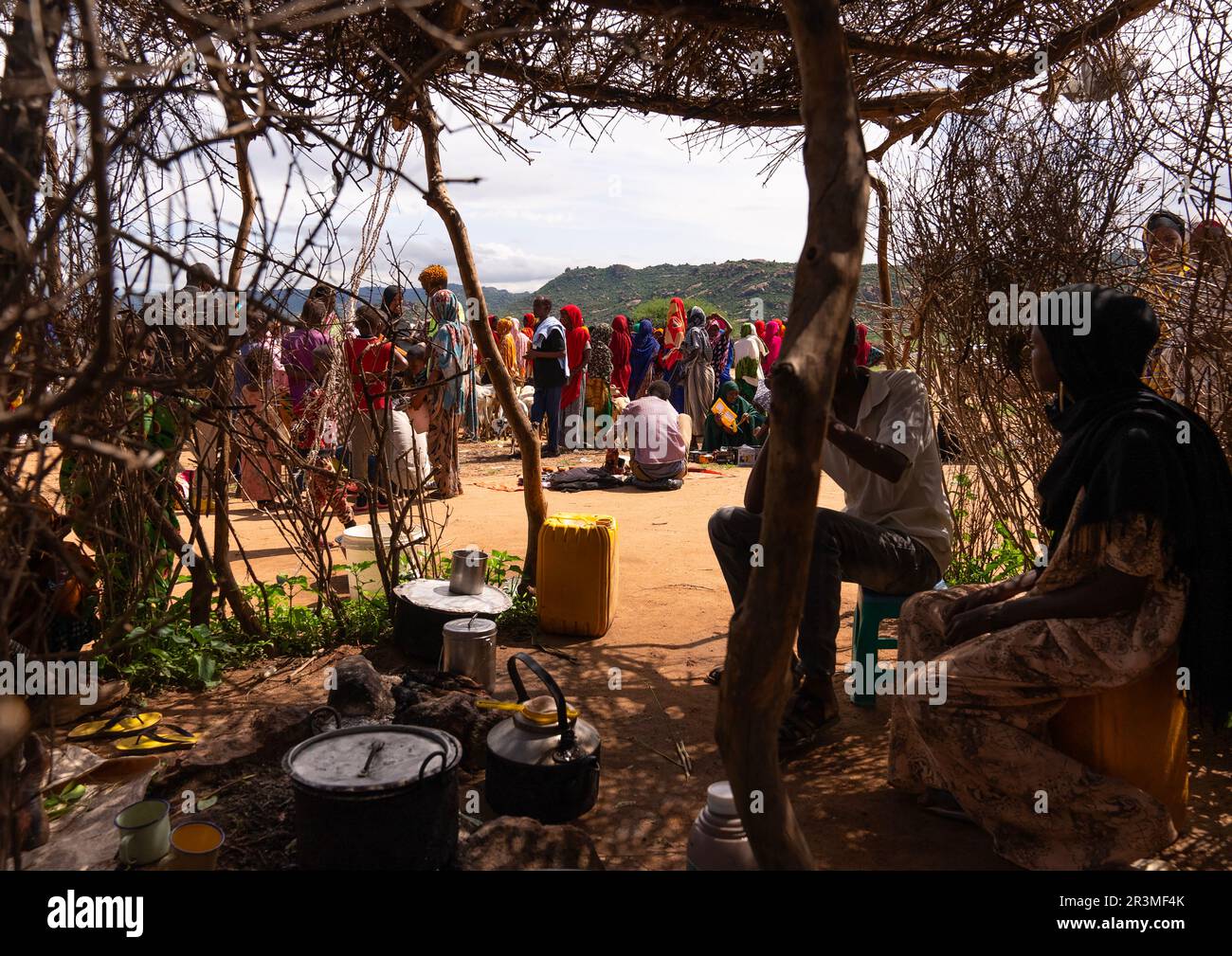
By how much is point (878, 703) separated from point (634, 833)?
153 centimetres

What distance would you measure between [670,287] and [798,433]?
73.9m

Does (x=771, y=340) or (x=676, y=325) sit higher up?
(x=676, y=325)

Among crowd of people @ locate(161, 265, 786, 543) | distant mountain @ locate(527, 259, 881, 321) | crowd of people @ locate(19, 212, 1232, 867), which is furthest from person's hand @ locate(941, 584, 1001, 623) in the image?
distant mountain @ locate(527, 259, 881, 321)

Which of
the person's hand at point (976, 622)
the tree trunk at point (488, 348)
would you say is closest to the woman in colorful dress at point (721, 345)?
the tree trunk at point (488, 348)

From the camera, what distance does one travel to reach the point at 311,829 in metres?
2.30

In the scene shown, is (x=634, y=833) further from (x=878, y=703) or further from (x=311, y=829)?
(x=878, y=703)

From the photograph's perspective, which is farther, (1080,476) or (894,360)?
(894,360)

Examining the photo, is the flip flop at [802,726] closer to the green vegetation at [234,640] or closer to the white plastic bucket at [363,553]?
the green vegetation at [234,640]

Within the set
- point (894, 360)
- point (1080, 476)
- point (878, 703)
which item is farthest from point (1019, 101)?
point (878, 703)

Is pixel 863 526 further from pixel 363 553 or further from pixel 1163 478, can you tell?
pixel 363 553

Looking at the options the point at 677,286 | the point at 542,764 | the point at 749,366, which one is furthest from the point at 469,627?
the point at 677,286

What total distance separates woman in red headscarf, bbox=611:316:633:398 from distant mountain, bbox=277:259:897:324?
34258 millimetres

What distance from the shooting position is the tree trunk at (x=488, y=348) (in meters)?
4.77

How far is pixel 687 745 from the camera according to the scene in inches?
141
